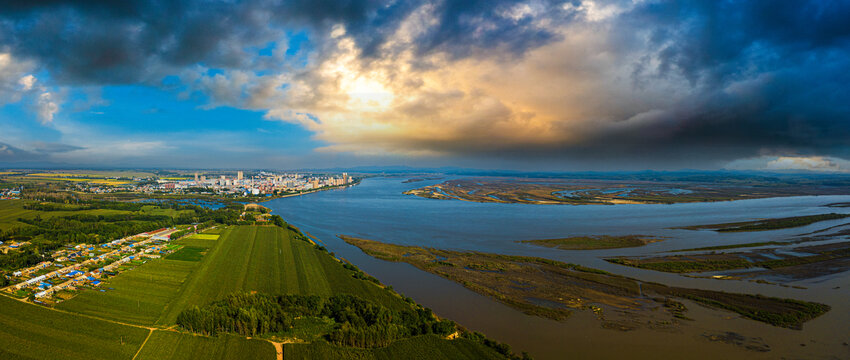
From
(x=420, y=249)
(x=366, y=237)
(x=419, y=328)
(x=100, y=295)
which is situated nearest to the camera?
(x=419, y=328)

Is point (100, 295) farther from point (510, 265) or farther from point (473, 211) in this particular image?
point (473, 211)

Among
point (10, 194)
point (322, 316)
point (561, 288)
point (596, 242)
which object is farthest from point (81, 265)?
point (10, 194)

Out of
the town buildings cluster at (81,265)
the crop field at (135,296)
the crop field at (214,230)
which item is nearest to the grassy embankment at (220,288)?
the crop field at (135,296)

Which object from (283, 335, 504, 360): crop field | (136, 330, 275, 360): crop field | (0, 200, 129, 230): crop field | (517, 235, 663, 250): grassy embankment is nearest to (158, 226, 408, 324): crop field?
(136, 330, 275, 360): crop field

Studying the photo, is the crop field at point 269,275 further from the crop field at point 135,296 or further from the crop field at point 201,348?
the crop field at point 201,348

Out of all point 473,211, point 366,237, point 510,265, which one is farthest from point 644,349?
point 473,211

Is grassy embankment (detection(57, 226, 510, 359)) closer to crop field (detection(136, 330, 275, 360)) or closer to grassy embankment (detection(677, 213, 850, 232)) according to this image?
crop field (detection(136, 330, 275, 360))
